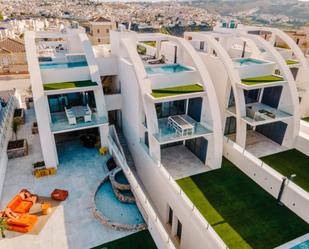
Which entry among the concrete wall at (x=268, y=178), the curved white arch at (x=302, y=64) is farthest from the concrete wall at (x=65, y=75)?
the curved white arch at (x=302, y=64)

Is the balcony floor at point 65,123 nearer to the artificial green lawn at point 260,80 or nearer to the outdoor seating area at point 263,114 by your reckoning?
the outdoor seating area at point 263,114

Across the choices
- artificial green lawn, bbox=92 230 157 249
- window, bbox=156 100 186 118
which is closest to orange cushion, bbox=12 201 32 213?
artificial green lawn, bbox=92 230 157 249

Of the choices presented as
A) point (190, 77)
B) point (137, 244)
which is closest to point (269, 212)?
point (137, 244)

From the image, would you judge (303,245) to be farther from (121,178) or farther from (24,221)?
(24,221)

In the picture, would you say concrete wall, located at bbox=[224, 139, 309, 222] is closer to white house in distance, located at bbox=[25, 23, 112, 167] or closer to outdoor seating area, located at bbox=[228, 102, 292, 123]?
outdoor seating area, located at bbox=[228, 102, 292, 123]

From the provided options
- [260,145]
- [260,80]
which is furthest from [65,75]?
[260,145]

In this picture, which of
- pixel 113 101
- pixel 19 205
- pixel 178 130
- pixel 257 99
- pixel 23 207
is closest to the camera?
pixel 23 207
